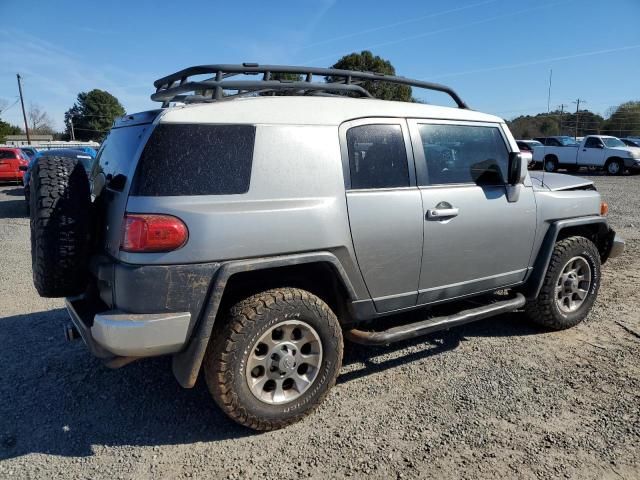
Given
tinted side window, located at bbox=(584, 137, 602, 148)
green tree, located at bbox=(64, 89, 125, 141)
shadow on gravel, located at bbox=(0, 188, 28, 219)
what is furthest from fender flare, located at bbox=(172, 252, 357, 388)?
green tree, located at bbox=(64, 89, 125, 141)

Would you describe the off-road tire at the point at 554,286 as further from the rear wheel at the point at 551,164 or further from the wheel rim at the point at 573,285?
the rear wheel at the point at 551,164

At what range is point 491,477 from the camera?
2.46 meters

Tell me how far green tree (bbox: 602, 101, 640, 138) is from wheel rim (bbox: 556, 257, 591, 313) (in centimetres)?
4834

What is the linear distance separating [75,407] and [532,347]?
3.53m

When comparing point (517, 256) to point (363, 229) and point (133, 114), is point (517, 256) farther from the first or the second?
point (133, 114)

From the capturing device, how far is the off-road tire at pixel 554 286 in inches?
163

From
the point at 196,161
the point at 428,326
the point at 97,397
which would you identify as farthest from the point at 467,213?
the point at 97,397

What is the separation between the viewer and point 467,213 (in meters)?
3.46

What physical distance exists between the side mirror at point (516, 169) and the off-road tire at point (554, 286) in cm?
85

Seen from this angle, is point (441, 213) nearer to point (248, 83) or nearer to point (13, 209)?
point (248, 83)

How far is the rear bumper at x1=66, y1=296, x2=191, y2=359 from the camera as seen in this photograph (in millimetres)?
2418

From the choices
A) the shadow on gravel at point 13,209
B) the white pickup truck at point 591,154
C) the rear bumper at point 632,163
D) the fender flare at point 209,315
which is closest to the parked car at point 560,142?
the white pickup truck at point 591,154

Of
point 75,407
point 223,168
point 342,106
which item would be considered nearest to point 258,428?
point 75,407

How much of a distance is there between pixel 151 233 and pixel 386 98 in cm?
517
